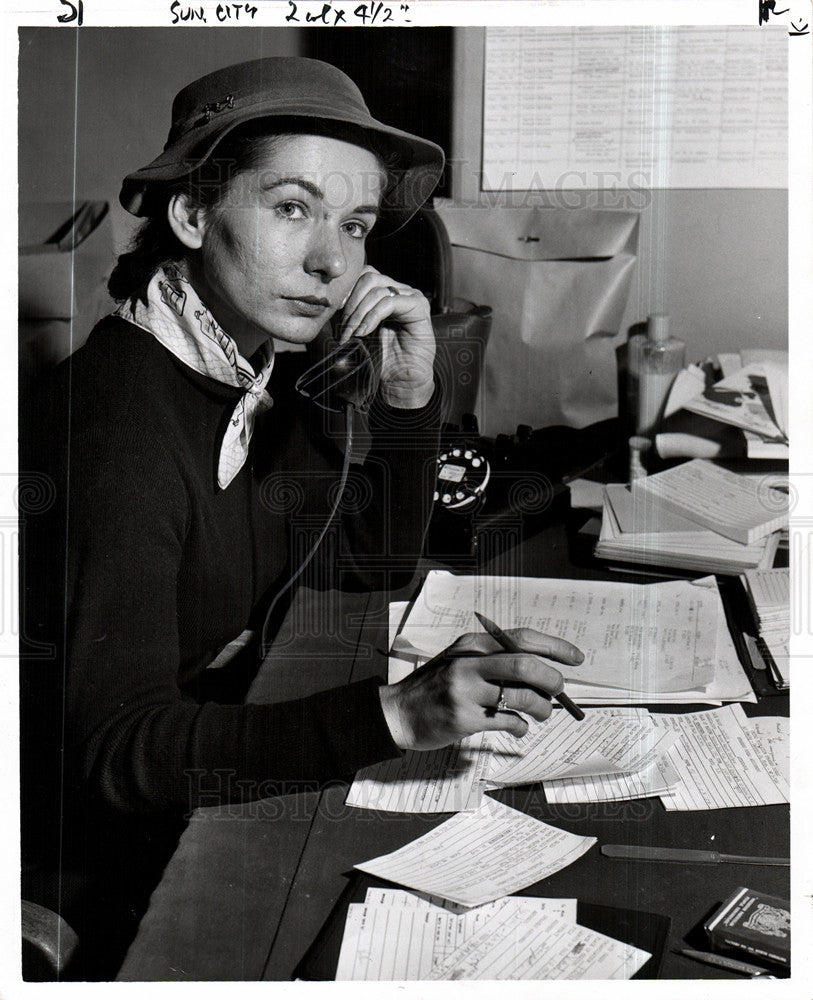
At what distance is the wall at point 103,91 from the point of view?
93 cm

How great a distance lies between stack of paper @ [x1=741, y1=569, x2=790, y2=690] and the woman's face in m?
0.68

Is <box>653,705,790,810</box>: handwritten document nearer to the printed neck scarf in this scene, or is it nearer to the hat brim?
the printed neck scarf

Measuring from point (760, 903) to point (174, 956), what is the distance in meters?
0.47

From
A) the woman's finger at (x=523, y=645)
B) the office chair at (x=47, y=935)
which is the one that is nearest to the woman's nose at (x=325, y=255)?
the woman's finger at (x=523, y=645)

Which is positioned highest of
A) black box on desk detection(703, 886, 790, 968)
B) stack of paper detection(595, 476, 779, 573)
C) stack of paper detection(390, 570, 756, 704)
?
stack of paper detection(595, 476, 779, 573)

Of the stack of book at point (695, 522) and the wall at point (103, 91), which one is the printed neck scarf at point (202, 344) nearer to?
the wall at point (103, 91)

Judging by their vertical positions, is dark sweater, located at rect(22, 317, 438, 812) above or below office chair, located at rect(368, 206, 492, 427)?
below

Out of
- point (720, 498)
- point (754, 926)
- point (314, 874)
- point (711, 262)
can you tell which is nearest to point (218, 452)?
point (314, 874)

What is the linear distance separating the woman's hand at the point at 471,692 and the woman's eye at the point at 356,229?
51 centimetres

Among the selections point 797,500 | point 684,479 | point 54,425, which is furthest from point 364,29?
point 684,479

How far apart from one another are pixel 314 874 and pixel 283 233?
0.65 m

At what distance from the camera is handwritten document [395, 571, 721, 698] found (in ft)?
3.58

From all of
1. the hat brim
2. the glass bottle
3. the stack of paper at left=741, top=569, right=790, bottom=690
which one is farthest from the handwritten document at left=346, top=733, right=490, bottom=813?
the glass bottle

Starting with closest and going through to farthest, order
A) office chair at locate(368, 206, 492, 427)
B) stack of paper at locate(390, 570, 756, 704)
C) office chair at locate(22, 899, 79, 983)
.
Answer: office chair at locate(22, 899, 79, 983) → stack of paper at locate(390, 570, 756, 704) → office chair at locate(368, 206, 492, 427)
